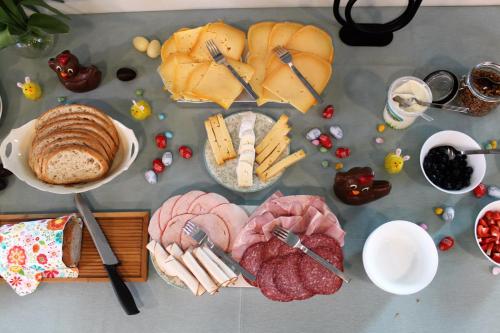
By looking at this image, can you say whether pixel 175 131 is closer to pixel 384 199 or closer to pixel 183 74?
pixel 183 74

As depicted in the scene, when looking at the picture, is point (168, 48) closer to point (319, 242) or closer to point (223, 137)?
point (223, 137)

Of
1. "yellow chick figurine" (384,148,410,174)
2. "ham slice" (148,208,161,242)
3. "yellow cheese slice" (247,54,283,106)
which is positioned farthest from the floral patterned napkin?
"yellow chick figurine" (384,148,410,174)

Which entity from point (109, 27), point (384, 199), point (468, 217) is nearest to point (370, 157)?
point (384, 199)

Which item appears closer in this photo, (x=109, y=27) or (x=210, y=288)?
(x=210, y=288)

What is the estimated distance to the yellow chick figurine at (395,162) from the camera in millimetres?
1191

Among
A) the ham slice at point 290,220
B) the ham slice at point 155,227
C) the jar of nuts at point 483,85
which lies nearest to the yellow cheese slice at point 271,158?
the ham slice at point 290,220

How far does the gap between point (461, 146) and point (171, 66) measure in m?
0.87

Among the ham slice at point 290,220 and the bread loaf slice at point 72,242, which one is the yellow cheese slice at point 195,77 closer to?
the ham slice at point 290,220

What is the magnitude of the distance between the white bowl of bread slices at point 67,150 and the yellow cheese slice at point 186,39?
0.30m

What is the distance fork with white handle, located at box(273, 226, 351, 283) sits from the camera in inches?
40.9

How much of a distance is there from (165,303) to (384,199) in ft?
2.34

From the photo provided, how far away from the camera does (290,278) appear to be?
3.46ft

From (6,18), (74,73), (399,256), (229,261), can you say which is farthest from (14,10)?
(399,256)

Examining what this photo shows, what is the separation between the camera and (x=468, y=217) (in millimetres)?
1190
